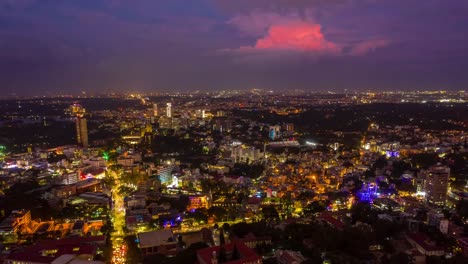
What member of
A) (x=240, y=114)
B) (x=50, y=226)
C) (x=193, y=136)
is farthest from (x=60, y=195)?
(x=240, y=114)

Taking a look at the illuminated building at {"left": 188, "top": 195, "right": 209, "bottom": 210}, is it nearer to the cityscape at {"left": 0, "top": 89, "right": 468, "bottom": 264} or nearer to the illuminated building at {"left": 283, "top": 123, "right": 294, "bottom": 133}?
the cityscape at {"left": 0, "top": 89, "right": 468, "bottom": 264}

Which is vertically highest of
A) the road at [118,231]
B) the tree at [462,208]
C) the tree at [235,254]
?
the tree at [235,254]

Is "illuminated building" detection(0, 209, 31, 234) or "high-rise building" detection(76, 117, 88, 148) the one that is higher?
"high-rise building" detection(76, 117, 88, 148)

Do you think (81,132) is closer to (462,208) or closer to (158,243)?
(158,243)

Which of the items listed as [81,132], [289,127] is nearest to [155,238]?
[81,132]

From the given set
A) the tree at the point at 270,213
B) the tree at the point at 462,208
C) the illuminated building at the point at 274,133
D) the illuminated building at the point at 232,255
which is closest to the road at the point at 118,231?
the illuminated building at the point at 232,255

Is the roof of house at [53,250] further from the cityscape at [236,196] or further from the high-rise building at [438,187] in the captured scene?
the high-rise building at [438,187]

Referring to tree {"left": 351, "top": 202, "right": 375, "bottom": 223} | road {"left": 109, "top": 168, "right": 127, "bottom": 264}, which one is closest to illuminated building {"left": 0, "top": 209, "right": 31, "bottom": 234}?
road {"left": 109, "top": 168, "right": 127, "bottom": 264}

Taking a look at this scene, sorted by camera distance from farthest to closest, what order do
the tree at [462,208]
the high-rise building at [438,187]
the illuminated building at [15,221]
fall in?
the high-rise building at [438,187] → the tree at [462,208] → the illuminated building at [15,221]

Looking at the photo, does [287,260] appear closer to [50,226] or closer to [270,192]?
[270,192]

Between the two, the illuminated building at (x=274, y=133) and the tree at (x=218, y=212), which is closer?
the tree at (x=218, y=212)

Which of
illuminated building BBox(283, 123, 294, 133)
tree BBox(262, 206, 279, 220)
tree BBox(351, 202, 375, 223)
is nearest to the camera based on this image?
tree BBox(351, 202, 375, 223)
